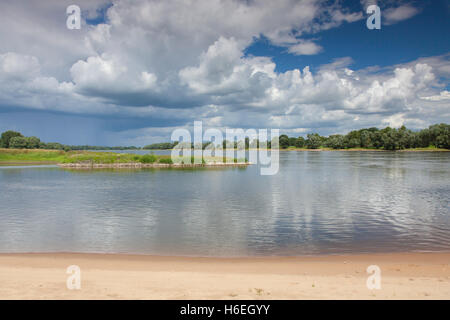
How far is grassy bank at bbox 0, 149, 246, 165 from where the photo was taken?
90125 millimetres

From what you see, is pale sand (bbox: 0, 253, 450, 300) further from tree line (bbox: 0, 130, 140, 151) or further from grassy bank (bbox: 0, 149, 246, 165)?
tree line (bbox: 0, 130, 140, 151)

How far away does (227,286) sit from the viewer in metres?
9.52

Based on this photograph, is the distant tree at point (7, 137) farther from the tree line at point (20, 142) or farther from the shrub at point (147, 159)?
the shrub at point (147, 159)

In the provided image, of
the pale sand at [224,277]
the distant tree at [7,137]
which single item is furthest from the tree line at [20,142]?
the pale sand at [224,277]

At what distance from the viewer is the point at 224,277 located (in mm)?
10648

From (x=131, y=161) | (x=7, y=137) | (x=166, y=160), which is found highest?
(x=7, y=137)

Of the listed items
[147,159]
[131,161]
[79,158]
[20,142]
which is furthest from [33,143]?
[147,159]

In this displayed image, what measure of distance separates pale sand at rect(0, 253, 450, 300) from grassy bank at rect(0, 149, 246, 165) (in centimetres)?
7852

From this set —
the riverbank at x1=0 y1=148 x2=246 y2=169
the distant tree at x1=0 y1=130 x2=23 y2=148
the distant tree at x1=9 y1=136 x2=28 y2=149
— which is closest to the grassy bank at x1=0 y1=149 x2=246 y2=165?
the riverbank at x1=0 y1=148 x2=246 y2=169

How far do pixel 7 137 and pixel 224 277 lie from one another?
18722cm

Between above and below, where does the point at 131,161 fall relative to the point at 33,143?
below

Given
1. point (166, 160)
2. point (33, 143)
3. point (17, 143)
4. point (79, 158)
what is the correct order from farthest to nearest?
point (33, 143)
point (17, 143)
point (166, 160)
point (79, 158)

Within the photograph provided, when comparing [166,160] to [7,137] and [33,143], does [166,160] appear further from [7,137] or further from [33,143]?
[7,137]
